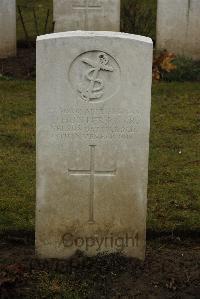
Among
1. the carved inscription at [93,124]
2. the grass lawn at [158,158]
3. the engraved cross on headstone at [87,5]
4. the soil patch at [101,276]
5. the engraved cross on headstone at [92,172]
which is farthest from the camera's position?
the engraved cross on headstone at [87,5]

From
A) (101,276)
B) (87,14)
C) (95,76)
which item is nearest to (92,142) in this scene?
(95,76)

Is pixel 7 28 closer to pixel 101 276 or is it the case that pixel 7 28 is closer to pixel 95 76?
pixel 95 76

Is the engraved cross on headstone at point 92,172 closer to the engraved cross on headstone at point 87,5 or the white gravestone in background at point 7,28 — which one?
the engraved cross on headstone at point 87,5

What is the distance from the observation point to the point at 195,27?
11.8 metres

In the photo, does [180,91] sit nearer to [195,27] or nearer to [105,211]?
[195,27]

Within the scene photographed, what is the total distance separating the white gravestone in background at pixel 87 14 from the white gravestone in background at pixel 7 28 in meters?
0.67

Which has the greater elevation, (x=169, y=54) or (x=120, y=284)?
(x=169, y=54)

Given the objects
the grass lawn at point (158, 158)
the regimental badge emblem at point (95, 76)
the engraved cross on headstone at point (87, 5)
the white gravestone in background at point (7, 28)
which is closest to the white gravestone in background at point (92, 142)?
the regimental badge emblem at point (95, 76)

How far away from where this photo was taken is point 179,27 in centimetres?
1178

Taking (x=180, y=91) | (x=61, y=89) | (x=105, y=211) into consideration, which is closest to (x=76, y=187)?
(x=105, y=211)

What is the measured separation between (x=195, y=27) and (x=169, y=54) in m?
0.85

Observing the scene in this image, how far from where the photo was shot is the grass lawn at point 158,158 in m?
6.32

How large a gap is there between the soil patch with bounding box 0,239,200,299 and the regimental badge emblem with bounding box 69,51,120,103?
1144 mm

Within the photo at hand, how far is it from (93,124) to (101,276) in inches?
40.9
